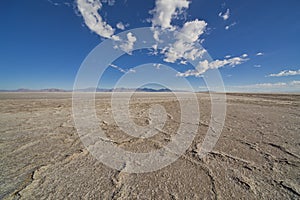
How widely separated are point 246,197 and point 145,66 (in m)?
7.27

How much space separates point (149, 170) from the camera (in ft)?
6.64

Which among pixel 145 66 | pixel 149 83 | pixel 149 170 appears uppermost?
pixel 145 66

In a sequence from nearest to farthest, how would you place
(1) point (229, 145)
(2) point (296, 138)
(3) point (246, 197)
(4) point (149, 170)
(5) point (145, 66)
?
(3) point (246, 197), (4) point (149, 170), (1) point (229, 145), (2) point (296, 138), (5) point (145, 66)

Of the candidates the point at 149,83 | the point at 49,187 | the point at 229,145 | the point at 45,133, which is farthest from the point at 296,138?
the point at 149,83

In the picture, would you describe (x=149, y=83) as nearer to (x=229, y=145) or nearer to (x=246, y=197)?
(x=229, y=145)

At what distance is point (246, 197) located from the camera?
149 cm

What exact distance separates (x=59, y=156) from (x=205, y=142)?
2625mm

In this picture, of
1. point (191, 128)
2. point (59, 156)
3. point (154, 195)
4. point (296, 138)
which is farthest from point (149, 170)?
point (296, 138)

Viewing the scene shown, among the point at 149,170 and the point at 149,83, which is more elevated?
the point at 149,83

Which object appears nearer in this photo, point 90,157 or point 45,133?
point 90,157

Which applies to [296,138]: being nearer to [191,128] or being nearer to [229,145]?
[229,145]

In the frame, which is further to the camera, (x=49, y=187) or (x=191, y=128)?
(x=191, y=128)

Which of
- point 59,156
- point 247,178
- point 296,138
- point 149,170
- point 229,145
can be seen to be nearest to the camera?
point 247,178

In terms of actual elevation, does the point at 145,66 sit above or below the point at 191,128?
above
